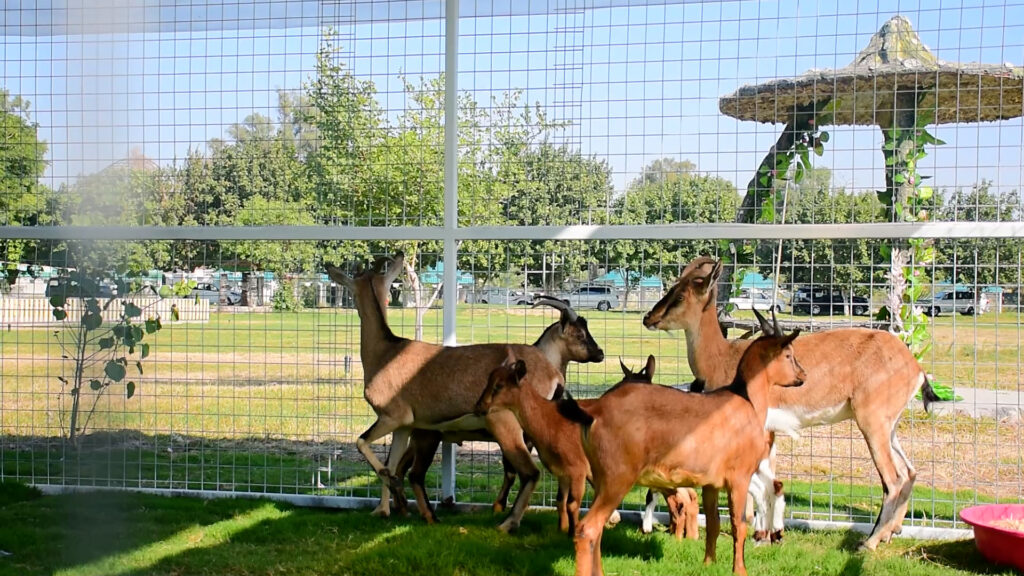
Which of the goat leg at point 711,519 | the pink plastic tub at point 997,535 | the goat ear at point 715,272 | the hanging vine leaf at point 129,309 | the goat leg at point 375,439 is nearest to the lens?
the hanging vine leaf at point 129,309

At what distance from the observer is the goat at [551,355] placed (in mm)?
6895

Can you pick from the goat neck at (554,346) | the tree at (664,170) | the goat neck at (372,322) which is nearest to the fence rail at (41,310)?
the goat neck at (372,322)

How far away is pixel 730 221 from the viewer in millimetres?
7492

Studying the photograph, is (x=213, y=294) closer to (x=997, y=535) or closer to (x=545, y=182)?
(x=545, y=182)

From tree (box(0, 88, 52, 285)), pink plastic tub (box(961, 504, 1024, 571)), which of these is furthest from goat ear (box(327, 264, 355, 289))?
pink plastic tub (box(961, 504, 1024, 571))

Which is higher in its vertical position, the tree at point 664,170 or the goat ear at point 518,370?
the tree at point 664,170

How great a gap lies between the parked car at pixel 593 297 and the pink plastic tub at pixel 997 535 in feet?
9.16

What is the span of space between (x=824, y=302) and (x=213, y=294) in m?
4.85

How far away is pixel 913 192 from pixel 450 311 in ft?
11.8

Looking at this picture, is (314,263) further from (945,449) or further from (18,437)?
(945,449)

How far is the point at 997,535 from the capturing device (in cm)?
569

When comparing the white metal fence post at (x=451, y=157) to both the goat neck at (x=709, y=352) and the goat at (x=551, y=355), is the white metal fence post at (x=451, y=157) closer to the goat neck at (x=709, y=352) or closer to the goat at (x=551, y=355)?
the goat at (x=551, y=355)

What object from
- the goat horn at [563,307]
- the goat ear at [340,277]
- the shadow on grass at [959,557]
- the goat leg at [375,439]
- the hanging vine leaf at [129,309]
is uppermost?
the goat ear at [340,277]

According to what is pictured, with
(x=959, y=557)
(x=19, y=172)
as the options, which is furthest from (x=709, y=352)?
(x=19, y=172)
